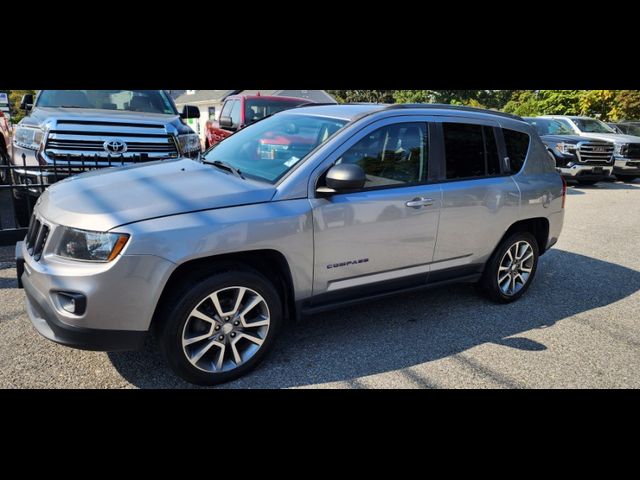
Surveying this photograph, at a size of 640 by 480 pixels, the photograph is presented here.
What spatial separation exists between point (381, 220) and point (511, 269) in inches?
72.8

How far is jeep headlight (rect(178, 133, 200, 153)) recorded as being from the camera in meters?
6.18

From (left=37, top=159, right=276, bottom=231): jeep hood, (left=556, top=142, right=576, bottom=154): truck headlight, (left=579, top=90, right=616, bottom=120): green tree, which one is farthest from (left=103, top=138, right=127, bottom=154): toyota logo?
(left=579, top=90, right=616, bottom=120): green tree

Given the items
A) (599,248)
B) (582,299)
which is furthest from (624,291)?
(599,248)

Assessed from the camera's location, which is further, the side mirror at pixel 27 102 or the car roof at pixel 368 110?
the side mirror at pixel 27 102

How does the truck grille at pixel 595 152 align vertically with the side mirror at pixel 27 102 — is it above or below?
below

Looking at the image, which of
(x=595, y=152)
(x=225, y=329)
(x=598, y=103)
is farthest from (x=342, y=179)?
(x=598, y=103)

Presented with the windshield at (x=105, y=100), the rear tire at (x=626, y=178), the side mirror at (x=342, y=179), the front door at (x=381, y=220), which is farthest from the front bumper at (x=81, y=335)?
the rear tire at (x=626, y=178)

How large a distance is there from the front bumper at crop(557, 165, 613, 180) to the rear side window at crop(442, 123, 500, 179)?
10.0 metres

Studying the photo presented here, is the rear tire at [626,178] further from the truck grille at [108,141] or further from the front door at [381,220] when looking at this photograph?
the truck grille at [108,141]

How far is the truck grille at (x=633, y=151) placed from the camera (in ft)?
45.6

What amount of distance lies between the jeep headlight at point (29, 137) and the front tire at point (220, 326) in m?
3.93

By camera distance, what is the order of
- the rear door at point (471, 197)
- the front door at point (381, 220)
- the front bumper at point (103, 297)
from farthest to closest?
1. the rear door at point (471, 197)
2. the front door at point (381, 220)
3. the front bumper at point (103, 297)

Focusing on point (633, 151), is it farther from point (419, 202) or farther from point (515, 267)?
point (419, 202)
